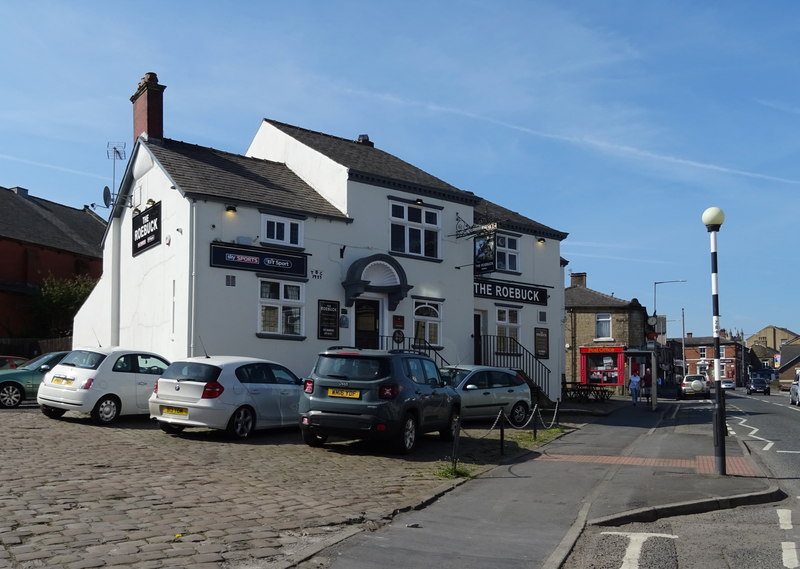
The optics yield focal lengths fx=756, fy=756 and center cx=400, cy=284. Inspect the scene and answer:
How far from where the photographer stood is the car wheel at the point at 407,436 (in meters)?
12.8

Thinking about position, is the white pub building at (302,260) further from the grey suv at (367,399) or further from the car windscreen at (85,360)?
the grey suv at (367,399)

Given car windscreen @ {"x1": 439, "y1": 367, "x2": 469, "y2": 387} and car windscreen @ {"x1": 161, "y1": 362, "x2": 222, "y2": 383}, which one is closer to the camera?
car windscreen @ {"x1": 161, "y1": 362, "x2": 222, "y2": 383}

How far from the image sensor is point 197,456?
1180 cm

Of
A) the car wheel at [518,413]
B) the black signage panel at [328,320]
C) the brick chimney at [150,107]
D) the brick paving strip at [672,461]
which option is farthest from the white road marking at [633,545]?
the brick chimney at [150,107]

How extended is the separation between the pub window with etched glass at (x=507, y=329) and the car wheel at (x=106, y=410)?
14.4m

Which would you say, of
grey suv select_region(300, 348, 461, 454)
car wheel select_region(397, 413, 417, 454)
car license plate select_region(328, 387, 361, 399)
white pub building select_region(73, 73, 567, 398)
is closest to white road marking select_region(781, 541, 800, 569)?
grey suv select_region(300, 348, 461, 454)

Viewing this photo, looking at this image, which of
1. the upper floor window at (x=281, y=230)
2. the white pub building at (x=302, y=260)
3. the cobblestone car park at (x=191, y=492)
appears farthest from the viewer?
the upper floor window at (x=281, y=230)

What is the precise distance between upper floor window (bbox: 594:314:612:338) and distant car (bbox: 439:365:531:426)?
116ft

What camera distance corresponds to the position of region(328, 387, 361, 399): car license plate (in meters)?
12.8

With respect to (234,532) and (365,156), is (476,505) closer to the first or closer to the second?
(234,532)

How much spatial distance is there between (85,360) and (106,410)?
44.2 inches

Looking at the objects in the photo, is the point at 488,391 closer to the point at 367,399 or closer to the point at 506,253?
the point at 367,399

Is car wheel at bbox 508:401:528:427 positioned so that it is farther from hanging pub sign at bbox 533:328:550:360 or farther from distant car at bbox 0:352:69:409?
distant car at bbox 0:352:69:409

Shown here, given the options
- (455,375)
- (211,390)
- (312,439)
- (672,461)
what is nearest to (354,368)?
(312,439)
